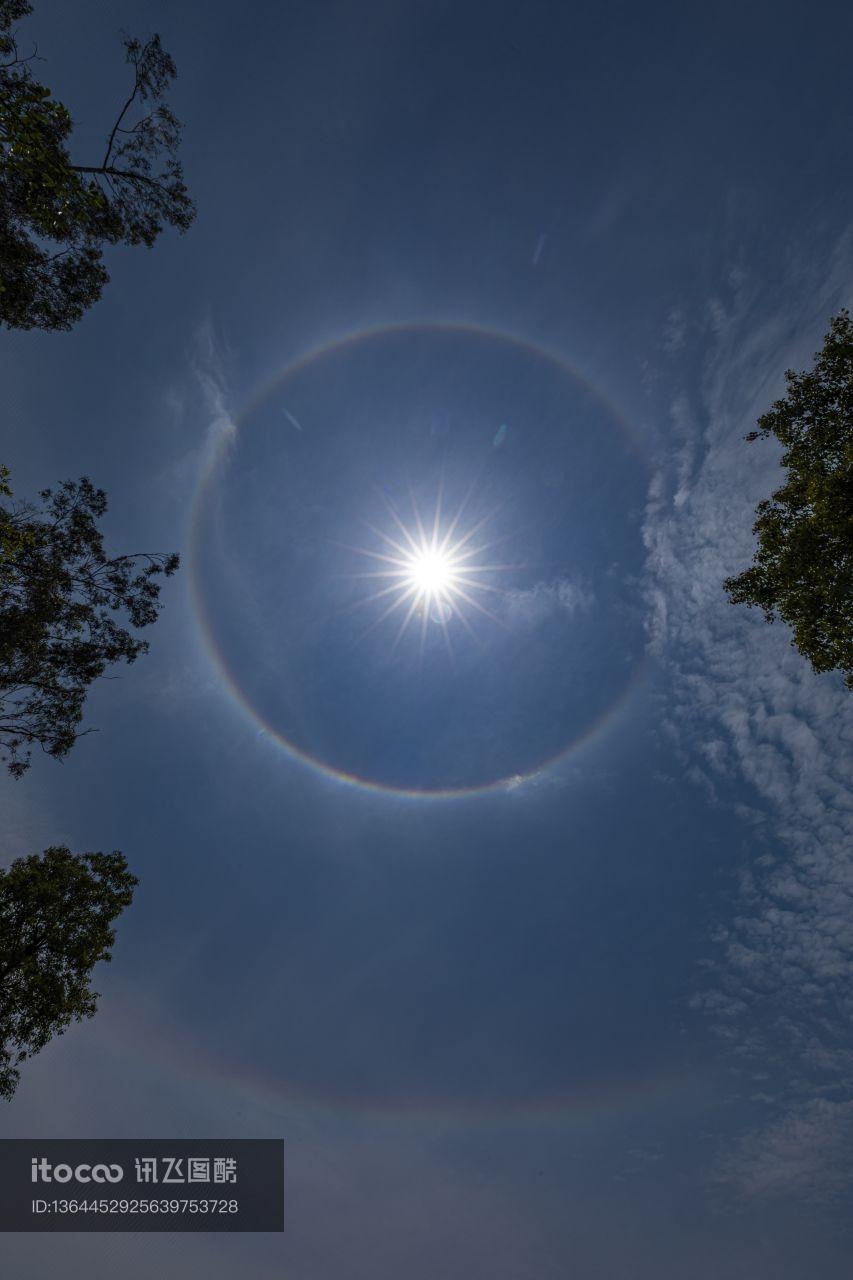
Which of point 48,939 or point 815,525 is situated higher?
point 815,525

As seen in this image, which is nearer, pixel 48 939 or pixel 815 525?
pixel 815 525

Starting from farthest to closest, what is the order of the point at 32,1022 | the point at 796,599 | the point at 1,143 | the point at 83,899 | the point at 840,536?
the point at 83,899 < the point at 32,1022 < the point at 796,599 < the point at 840,536 < the point at 1,143

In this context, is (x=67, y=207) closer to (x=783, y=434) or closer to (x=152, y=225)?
(x=152, y=225)

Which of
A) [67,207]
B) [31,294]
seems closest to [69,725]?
[31,294]

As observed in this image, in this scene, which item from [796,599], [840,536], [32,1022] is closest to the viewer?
[840,536]
